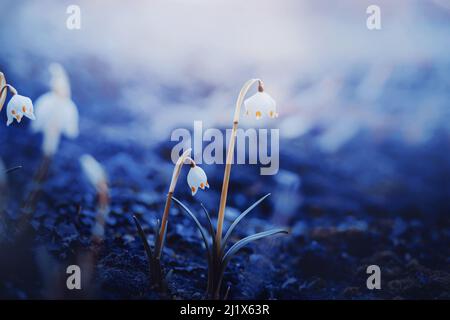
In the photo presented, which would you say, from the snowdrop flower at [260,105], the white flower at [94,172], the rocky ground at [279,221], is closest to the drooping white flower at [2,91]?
the rocky ground at [279,221]

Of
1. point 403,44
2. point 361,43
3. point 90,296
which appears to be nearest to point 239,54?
point 361,43

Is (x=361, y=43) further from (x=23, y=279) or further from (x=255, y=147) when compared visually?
(x=23, y=279)

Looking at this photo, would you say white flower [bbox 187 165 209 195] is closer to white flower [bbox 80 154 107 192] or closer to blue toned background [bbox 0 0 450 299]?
blue toned background [bbox 0 0 450 299]

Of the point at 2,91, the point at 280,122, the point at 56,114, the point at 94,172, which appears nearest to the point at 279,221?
the point at 280,122

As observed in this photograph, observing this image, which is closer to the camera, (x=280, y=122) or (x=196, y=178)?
(x=196, y=178)

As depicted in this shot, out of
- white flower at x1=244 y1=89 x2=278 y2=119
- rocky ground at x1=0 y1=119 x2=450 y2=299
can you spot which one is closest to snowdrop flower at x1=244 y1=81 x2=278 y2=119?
white flower at x1=244 y1=89 x2=278 y2=119

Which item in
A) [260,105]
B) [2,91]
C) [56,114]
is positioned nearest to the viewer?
[260,105]

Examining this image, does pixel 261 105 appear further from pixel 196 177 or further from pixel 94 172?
pixel 94 172

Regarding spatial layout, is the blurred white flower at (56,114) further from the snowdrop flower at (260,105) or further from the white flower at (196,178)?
the snowdrop flower at (260,105)
